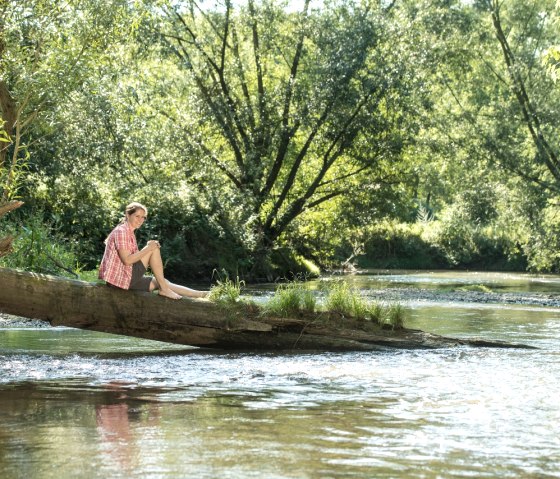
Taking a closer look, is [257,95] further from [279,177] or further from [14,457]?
[14,457]

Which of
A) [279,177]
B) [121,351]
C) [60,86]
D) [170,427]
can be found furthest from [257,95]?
[170,427]

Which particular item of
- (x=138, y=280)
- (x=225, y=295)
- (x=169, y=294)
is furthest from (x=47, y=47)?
(x=225, y=295)

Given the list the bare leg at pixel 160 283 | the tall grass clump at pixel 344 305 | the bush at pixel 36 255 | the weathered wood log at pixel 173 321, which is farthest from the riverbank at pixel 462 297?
the bare leg at pixel 160 283

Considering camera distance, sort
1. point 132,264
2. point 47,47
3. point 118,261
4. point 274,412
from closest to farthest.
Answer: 1. point 274,412
2. point 118,261
3. point 132,264
4. point 47,47

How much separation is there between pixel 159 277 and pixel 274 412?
166 inches

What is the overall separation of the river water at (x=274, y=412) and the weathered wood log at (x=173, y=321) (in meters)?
0.26

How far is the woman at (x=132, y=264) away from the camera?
12.3 meters

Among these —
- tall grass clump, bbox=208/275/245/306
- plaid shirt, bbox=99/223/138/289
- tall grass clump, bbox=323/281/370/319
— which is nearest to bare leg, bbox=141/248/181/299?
plaid shirt, bbox=99/223/138/289

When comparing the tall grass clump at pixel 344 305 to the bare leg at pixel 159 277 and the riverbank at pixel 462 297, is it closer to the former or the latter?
the bare leg at pixel 159 277

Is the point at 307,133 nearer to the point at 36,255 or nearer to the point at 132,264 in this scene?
the point at 36,255

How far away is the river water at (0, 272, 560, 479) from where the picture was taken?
21.9ft

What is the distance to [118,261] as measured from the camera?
12.4 m

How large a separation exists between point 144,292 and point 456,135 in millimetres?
25484

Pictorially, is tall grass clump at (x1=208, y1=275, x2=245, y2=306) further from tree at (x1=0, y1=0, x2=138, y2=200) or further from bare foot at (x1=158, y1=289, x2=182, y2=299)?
tree at (x1=0, y1=0, x2=138, y2=200)
